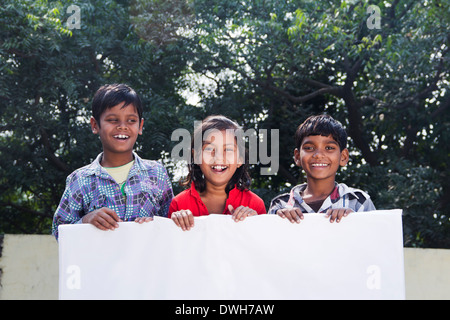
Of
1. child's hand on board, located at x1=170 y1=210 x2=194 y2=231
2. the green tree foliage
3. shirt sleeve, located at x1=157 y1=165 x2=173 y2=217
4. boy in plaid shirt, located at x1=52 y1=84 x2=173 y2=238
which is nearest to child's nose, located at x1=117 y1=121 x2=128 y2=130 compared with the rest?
boy in plaid shirt, located at x1=52 y1=84 x2=173 y2=238

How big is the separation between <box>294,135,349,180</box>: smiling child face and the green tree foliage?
7.92 ft

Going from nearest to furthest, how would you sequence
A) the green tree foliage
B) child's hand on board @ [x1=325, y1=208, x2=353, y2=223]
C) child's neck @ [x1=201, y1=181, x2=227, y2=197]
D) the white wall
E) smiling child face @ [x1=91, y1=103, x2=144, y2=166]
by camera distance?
child's hand on board @ [x1=325, y1=208, x2=353, y2=223]
smiling child face @ [x1=91, y1=103, x2=144, y2=166]
child's neck @ [x1=201, y1=181, x2=227, y2=197]
the white wall
the green tree foliage

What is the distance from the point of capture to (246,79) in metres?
6.54

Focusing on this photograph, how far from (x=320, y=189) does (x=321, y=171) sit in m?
0.13

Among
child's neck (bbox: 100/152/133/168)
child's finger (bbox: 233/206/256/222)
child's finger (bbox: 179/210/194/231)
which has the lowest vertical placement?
child's finger (bbox: 179/210/194/231)

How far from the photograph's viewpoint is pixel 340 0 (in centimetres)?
606

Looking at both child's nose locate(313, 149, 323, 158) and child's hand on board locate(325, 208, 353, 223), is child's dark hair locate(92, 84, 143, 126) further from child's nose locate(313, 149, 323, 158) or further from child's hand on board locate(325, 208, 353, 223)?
child's hand on board locate(325, 208, 353, 223)

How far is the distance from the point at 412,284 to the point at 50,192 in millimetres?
3997

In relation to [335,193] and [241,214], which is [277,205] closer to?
[335,193]

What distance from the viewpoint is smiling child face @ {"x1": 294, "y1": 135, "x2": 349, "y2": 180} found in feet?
10.3

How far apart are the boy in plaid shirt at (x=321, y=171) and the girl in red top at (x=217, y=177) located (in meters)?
0.23
